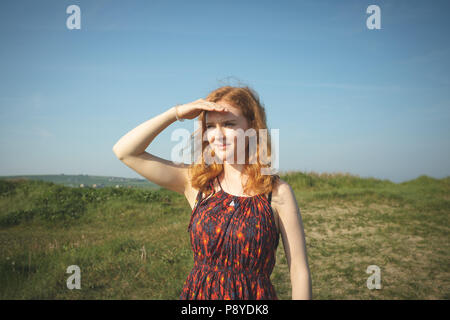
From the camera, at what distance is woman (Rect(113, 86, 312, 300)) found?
2.19m

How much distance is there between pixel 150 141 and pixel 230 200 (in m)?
0.78

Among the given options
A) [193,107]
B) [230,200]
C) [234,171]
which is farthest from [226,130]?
[230,200]

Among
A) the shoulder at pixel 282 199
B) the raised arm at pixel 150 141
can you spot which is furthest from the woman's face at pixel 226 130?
the shoulder at pixel 282 199

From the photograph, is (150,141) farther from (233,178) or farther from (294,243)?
(294,243)

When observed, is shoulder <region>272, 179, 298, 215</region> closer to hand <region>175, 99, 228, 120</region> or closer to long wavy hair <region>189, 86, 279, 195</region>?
long wavy hair <region>189, 86, 279, 195</region>

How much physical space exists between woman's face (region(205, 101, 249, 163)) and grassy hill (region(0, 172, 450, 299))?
3.64 metres

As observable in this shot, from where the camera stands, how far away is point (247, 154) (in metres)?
2.60

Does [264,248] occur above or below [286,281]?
above

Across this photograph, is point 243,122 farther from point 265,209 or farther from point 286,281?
point 286,281

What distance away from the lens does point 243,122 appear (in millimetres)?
2438

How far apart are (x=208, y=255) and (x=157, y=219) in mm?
8367

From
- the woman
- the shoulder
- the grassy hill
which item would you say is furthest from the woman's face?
the grassy hill
